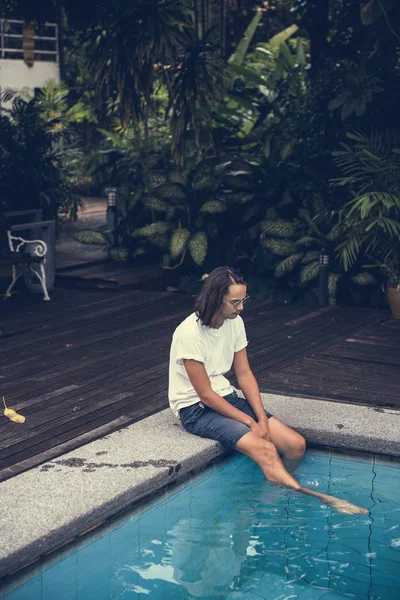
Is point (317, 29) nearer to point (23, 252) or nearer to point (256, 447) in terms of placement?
point (23, 252)

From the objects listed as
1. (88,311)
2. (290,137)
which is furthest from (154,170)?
(88,311)

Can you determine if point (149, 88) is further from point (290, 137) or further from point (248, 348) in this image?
point (248, 348)

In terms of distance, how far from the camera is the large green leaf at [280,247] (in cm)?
1052

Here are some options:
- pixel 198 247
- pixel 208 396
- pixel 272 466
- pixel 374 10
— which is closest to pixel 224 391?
pixel 208 396

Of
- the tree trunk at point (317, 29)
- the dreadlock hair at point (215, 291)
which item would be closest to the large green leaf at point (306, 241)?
the tree trunk at point (317, 29)

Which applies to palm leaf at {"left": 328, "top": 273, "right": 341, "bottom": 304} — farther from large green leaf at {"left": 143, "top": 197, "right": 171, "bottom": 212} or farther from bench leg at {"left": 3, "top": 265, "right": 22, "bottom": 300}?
bench leg at {"left": 3, "top": 265, "right": 22, "bottom": 300}

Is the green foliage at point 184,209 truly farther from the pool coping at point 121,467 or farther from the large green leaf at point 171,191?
the pool coping at point 121,467

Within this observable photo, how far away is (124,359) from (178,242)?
3658 mm

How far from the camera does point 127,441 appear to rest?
532 cm

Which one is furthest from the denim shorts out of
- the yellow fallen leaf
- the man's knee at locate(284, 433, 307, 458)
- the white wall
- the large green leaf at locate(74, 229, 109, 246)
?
the white wall

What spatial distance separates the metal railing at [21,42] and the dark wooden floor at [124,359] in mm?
16091

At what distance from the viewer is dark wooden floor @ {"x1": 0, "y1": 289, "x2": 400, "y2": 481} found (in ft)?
19.4

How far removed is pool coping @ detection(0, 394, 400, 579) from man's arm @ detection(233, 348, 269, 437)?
11.7 inches

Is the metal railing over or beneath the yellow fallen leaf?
over
